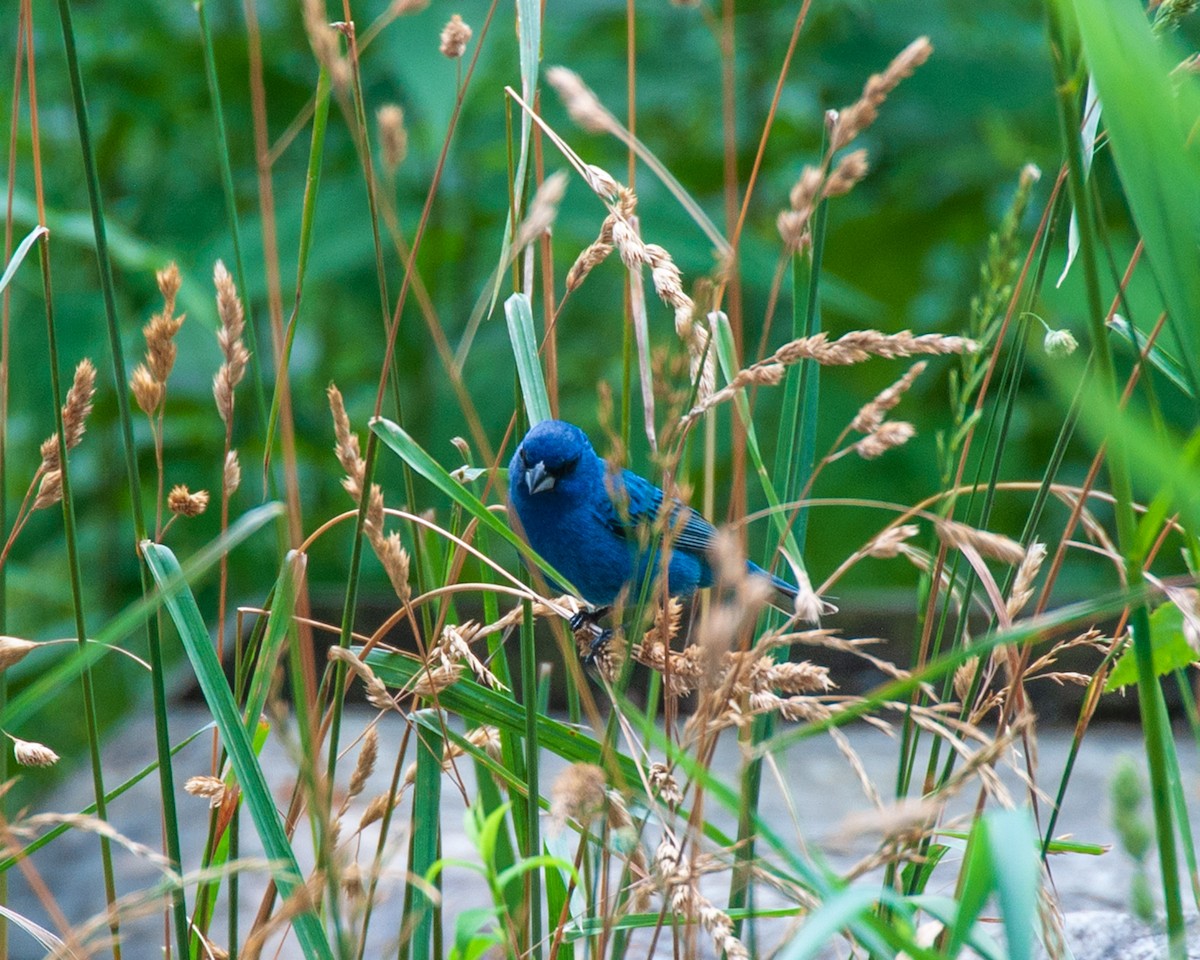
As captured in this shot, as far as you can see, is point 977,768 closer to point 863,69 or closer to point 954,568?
point 954,568

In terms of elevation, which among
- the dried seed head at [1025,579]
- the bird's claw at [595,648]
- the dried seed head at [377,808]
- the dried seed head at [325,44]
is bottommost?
the bird's claw at [595,648]

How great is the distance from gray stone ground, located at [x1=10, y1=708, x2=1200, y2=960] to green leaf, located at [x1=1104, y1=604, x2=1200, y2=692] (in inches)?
18.9

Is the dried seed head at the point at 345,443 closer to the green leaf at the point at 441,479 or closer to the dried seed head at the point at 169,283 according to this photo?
the green leaf at the point at 441,479

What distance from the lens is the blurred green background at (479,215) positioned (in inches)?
107

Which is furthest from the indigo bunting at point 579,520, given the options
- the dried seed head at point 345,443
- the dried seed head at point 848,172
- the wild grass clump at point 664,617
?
the dried seed head at point 848,172

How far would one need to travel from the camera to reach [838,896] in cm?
62

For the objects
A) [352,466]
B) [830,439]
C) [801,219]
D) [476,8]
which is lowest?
[830,439]

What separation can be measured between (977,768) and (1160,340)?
2.04 ft

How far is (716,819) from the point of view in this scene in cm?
210

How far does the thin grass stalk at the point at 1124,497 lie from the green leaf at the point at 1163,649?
0.18m

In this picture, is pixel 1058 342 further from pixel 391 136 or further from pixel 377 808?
pixel 377 808

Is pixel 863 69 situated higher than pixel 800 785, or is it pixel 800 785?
pixel 863 69

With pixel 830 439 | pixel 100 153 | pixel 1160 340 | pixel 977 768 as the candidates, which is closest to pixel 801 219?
pixel 977 768

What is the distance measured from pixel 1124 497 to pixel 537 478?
4.48 feet
